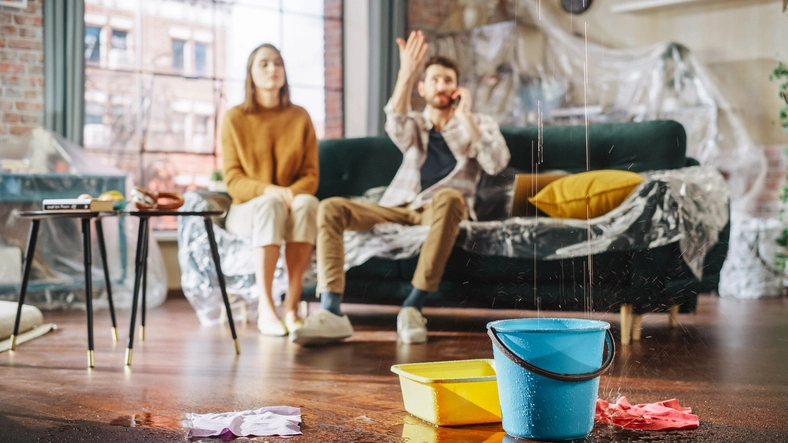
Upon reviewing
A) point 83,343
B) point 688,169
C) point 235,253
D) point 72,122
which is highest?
point 72,122

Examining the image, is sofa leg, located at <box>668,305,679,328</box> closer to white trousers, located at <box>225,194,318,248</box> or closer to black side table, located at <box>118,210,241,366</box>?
white trousers, located at <box>225,194,318,248</box>

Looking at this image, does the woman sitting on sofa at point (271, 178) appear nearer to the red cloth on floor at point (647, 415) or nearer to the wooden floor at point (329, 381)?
the wooden floor at point (329, 381)

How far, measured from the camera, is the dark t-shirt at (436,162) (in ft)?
11.3

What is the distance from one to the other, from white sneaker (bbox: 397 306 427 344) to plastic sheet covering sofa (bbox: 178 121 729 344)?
22 cm

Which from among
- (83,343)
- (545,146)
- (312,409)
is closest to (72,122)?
(83,343)

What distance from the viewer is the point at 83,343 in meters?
2.93

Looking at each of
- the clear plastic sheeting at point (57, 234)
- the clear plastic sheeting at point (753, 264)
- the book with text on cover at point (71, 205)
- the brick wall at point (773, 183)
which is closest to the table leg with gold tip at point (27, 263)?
the book with text on cover at point (71, 205)

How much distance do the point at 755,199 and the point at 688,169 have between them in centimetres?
188

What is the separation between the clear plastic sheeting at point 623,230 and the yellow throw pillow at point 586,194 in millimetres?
63

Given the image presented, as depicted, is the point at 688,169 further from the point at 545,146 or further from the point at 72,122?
the point at 72,122

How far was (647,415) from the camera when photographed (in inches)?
67.2

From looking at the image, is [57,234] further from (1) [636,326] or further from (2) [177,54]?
(1) [636,326]

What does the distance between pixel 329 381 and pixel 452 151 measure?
1501 millimetres

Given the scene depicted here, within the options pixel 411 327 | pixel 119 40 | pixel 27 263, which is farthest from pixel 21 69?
pixel 411 327
